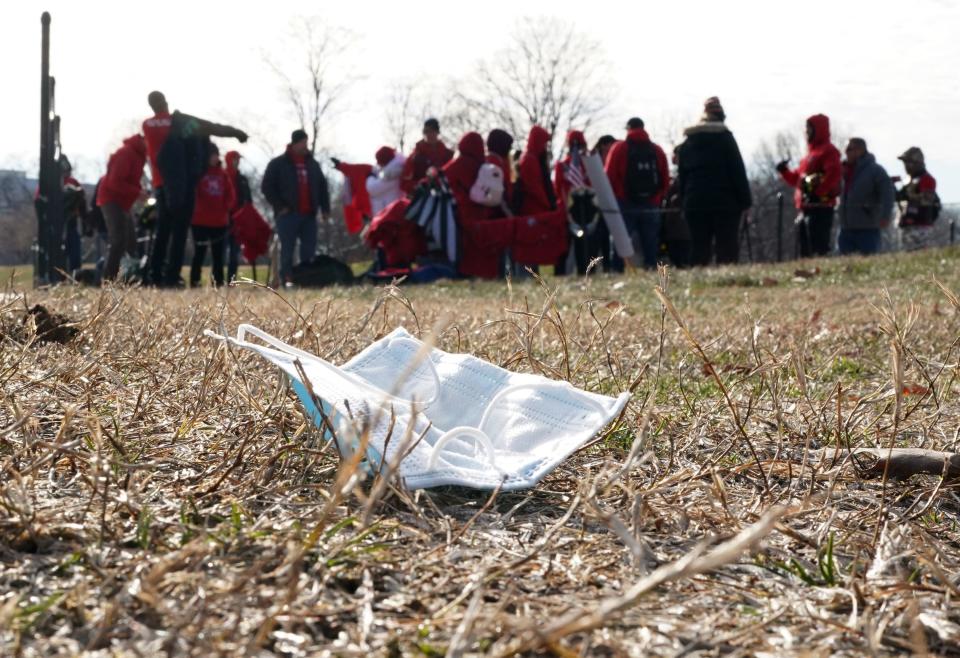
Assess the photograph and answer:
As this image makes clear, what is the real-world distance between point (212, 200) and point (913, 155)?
382 inches

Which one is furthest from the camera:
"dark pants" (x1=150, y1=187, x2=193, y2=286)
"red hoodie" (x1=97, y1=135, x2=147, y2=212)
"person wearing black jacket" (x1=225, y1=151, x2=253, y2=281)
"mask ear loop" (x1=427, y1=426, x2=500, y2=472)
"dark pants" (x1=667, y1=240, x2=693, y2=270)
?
"dark pants" (x1=667, y1=240, x2=693, y2=270)

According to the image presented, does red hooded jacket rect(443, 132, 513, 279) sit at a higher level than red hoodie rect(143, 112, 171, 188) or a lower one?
lower

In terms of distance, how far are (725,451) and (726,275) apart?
339 inches

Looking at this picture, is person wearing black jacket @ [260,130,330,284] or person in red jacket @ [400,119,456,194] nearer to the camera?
person wearing black jacket @ [260,130,330,284]

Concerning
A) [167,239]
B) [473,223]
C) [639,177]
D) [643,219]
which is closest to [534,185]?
[473,223]

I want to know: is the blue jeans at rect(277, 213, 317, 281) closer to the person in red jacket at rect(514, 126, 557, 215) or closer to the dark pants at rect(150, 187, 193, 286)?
the dark pants at rect(150, 187, 193, 286)

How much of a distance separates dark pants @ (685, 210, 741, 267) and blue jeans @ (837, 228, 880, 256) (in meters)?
2.16

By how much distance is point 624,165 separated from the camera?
13195 mm

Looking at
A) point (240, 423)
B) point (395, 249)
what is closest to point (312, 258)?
point (395, 249)

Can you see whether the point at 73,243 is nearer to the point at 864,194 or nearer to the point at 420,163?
the point at 420,163

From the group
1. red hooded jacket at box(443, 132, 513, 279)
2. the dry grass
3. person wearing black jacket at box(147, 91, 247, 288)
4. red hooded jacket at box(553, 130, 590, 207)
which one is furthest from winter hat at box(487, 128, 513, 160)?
the dry grass

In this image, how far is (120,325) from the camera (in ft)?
10.9

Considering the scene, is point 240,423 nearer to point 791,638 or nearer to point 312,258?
point 791,638

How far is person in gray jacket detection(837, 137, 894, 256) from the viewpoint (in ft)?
44.8
